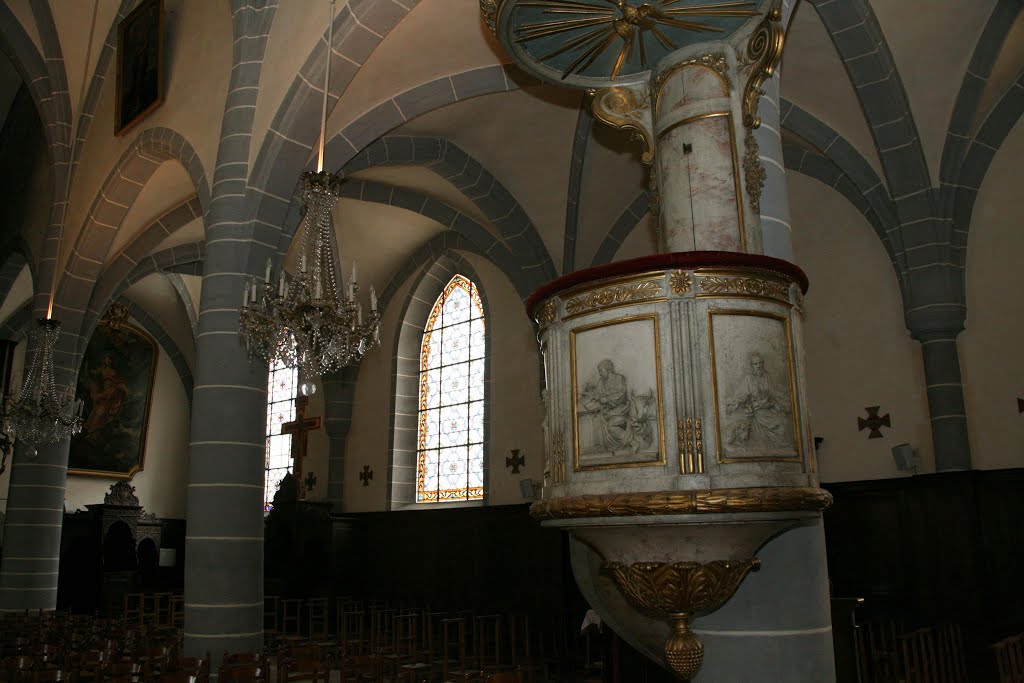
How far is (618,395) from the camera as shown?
374cm

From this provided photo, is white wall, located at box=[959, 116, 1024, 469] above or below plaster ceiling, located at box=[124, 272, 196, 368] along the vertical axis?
below

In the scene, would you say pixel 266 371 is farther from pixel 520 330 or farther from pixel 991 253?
pixel 991 253

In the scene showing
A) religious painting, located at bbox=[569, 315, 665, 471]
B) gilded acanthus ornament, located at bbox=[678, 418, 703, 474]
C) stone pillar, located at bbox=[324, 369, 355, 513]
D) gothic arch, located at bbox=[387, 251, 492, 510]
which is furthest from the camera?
stone pillar, located at bbox=[324, 369, 355, 513]

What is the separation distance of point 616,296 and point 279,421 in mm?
15759

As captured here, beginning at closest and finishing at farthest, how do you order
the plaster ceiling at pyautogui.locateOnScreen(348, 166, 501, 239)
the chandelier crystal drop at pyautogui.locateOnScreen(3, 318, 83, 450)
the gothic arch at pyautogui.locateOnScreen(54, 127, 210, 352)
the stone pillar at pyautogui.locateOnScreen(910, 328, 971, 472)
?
the stone pillar at pyautogui.locateOnScreen(910, 328, 971, 472) < the gothic arch at pyautogui.locateOnScreen(54, 127, 210, 352) < the chandelier crystal drop at pyautogui.locateOnScreen(3, 318, 83, 450) < the plaster ceiling at pyautogui.locateOnScreen(348, 166, 501, 239)

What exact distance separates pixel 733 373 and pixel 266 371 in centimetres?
563

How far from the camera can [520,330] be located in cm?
1409

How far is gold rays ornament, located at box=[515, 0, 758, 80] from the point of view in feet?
15.5

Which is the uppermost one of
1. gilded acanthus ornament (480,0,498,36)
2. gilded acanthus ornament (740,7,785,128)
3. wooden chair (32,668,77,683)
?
gilded acanthus ornament (480,0,498,36)

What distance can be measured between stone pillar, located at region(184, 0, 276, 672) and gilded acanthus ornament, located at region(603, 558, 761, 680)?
4899 millimetres

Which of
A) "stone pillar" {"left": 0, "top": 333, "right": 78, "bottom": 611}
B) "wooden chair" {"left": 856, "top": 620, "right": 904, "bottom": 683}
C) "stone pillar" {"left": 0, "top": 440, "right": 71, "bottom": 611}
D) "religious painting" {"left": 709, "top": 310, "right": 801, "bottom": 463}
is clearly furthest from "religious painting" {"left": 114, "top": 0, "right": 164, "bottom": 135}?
"wooden chair" {"left": 856, "top": 620, "right": 904, "bottom": 683}

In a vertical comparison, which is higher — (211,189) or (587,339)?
(211,189)

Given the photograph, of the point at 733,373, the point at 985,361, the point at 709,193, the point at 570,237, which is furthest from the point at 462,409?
the point at 733,373

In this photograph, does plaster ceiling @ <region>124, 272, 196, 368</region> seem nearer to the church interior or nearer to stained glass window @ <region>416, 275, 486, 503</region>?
the church interior
